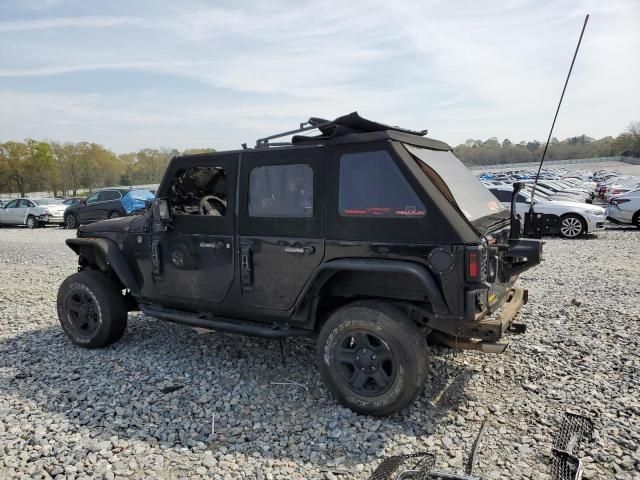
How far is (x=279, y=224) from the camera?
3865mm

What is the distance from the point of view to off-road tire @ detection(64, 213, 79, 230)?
19.4 m

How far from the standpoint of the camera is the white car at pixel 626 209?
47.4 feet

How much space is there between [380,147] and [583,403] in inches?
98.3

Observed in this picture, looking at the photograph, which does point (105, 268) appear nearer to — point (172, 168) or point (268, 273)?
point (172, 168)

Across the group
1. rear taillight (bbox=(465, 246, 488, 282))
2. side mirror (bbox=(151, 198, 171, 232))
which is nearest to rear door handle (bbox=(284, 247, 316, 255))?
rear taillight (bbox=(465, 246, 488, 282))

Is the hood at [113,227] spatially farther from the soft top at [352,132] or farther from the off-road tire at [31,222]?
the off-road tire at [31,222]

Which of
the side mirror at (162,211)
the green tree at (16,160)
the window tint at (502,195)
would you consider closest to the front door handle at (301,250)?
the side mirror at (162,211)

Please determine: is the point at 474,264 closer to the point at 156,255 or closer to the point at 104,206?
the point at 156,255

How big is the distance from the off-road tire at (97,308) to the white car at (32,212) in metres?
18.0

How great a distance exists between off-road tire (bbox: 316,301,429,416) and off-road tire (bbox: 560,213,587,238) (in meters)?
11.4

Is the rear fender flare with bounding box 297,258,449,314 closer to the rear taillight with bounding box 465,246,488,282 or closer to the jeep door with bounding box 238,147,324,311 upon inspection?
the jeep door with bounding box 238,147,324,311

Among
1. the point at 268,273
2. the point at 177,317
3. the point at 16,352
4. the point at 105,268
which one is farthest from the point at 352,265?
the point at 16,352

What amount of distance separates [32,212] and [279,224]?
69.6 ft

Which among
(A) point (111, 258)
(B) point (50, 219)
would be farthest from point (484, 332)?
(B) point (50, 219)
